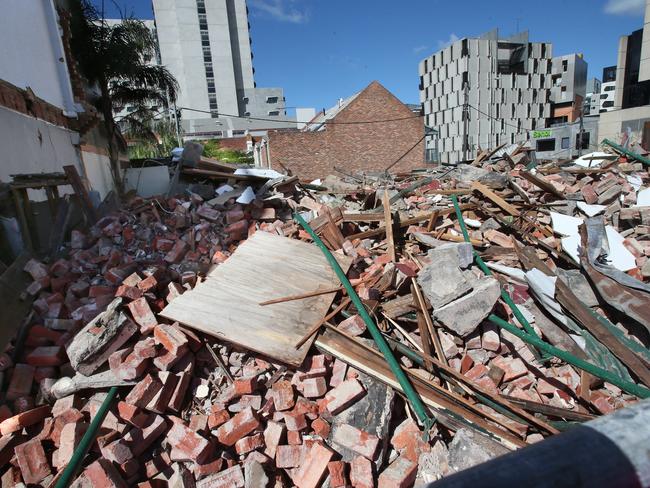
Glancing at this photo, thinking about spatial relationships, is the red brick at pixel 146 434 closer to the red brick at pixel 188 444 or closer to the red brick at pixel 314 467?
the red brick at pixel 188 444

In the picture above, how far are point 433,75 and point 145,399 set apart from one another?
213 ft

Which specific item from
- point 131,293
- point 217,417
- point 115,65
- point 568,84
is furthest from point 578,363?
point 568,84

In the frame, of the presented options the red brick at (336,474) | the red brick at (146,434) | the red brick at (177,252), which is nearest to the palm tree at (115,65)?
the red brick at (177,252)

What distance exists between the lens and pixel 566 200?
6.55 metres

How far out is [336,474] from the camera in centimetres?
280

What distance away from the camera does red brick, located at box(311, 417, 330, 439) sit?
10.3 ft

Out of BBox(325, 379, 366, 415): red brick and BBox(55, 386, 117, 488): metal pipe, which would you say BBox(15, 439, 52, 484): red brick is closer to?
BBox(55, 386, 117, 488): metal pipe

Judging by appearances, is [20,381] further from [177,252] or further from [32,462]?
[177,252]

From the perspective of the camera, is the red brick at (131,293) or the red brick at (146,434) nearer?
the red brick at (146,434)

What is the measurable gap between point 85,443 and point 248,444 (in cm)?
123

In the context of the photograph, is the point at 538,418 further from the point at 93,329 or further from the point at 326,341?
the point at 93,329

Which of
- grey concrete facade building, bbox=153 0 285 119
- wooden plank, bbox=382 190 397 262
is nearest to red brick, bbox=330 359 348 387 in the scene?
wooden plank, bbox=382 190 397 262

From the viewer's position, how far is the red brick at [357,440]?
2.89m

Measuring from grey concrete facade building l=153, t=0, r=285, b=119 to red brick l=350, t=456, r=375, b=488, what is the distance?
59.5 meters
